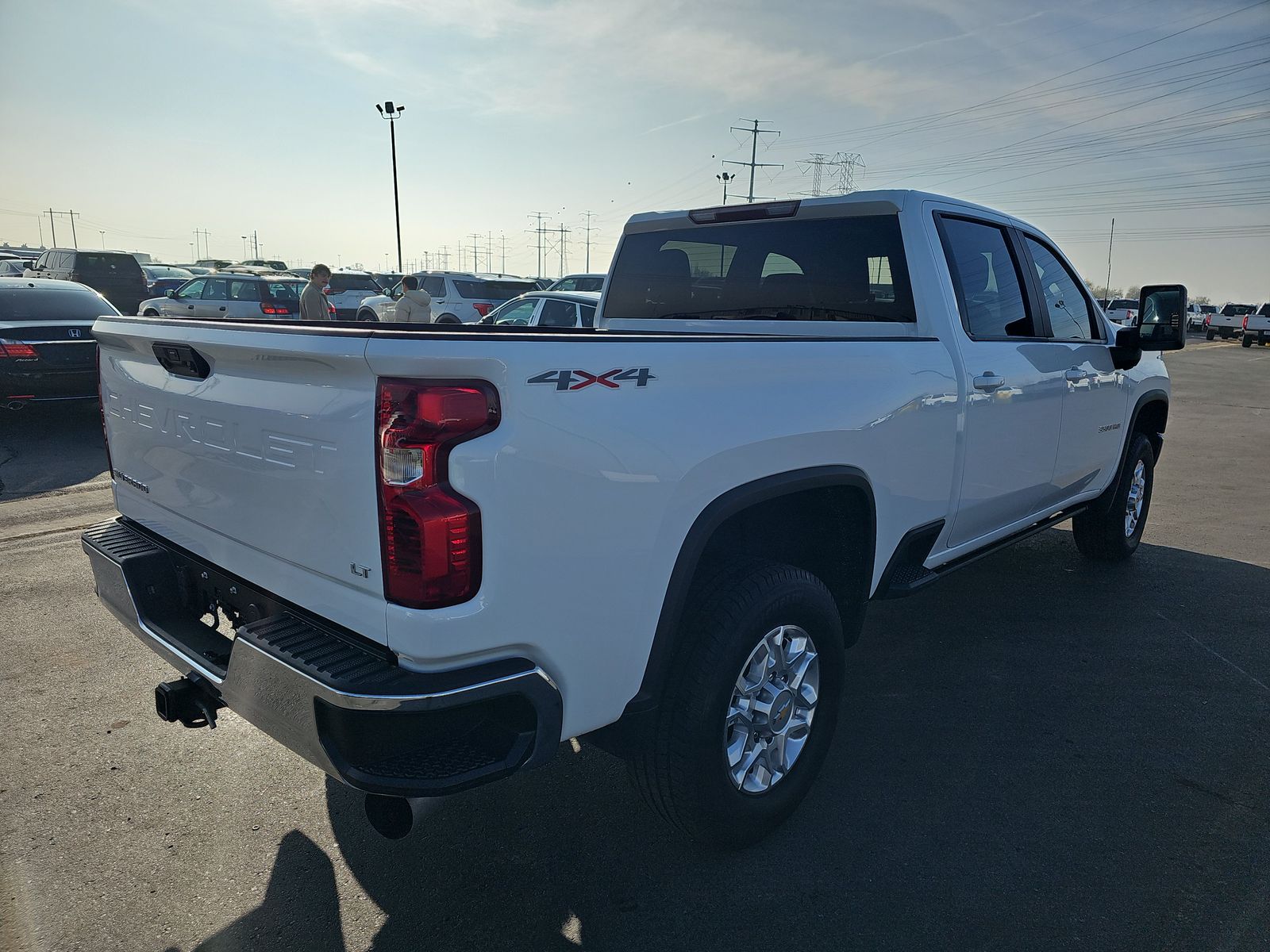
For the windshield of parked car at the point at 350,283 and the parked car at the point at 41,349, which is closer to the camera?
the parked car at the point at 41,349

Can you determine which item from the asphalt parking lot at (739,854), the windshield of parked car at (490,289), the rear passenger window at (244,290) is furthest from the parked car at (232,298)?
the asphalt parking lot at (739,854)

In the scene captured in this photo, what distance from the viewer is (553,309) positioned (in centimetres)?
1230

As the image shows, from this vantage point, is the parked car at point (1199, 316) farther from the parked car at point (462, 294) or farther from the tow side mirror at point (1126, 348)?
the tow side mirror at point (1126, 348)

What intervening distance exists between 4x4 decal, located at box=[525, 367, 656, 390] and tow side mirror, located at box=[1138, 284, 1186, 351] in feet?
12.6

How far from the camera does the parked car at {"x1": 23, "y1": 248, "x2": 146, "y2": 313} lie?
2064 cm

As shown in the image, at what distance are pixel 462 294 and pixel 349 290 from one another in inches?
249

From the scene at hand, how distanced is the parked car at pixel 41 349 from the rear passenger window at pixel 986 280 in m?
8.36

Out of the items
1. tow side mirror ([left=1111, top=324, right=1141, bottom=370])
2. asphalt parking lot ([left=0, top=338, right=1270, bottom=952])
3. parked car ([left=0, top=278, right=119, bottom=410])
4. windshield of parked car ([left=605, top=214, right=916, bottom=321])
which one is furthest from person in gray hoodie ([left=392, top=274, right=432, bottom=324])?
tow side mirror ([left=1111, top=324, right=1141, bottom=370])

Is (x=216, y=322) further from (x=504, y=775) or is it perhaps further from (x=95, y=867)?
(x=95, y=867)

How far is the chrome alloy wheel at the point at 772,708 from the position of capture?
266 centimetres

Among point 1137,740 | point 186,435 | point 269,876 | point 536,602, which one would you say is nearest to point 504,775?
point 536,602

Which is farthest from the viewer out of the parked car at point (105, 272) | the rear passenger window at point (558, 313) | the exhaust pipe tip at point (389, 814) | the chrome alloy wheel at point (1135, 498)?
the parked car at point (105, 272)

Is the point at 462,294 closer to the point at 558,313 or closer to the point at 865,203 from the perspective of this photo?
the point at 558,313

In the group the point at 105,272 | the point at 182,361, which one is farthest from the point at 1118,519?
the point at 105,272
